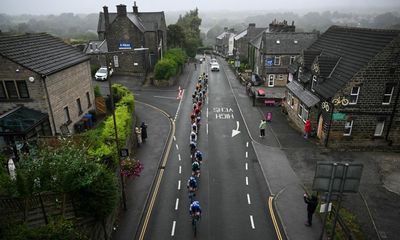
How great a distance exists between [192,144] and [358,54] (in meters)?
16.3

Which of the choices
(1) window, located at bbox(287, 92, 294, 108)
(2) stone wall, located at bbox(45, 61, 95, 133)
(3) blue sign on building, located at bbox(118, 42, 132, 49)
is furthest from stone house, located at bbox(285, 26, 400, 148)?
(3) blue sign on building, located at bbox(118, 42, 132, 49)

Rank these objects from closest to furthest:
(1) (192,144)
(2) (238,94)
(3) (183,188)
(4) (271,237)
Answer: (4) (271,237)
(3) (183,188)
(1) (192,144)
(2) (238,94)

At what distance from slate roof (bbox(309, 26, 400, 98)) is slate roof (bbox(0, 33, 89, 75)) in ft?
76.0

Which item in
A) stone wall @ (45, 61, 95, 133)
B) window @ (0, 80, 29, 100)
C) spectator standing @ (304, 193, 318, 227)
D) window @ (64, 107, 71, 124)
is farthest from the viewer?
window @ (64, 107, 71, 124)

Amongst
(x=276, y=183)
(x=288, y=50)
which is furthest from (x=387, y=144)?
(x=288, y=50)

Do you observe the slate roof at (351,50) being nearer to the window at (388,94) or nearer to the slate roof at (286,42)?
the window at (388,94)

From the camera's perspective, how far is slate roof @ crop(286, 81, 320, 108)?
26.2 meters

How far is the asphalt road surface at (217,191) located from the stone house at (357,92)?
7.22m

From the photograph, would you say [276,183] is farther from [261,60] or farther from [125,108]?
[261,60]

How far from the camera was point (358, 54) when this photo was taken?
2442cm

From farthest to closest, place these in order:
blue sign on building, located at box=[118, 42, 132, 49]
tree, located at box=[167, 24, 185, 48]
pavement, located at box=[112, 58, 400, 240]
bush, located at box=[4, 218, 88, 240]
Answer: tree, located at box=[167, 24, 185, 48] < blue sign on building, located at box=[118, 42, 132, 49] < pavement, located at box=[112, 58, 400, 240] < bush, located at box=[4, 218, 88, 240]

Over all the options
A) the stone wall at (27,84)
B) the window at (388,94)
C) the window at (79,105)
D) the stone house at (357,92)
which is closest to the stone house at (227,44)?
the stone house at (357,92)

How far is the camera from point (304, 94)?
28.5m

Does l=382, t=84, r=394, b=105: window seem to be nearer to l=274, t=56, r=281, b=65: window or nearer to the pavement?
the pavement
